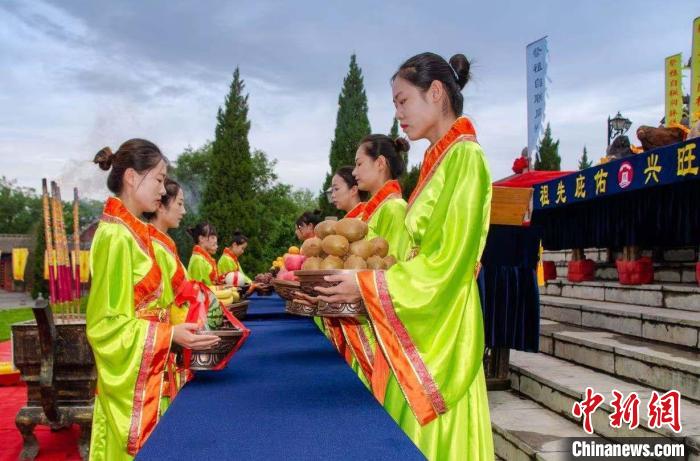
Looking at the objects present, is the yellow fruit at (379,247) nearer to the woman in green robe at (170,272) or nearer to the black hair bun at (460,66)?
the black hair bun at (460,66)

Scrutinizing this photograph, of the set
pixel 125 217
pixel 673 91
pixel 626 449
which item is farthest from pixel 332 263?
pixel 673 91

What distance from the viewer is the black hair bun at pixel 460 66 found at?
177 cm

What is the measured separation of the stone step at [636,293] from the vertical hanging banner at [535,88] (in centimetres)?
344

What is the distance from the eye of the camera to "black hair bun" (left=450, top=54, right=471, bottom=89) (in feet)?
5.82

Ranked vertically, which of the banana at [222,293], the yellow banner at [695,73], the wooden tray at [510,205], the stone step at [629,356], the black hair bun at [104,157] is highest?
the yellow banner at [695,73]

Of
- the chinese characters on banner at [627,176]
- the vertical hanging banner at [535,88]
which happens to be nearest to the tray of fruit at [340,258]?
the chinese characters on banner at [627,176]

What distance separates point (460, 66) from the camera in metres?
1.77

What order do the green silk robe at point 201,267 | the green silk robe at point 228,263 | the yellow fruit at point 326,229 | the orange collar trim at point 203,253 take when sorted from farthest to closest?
the green silk robe at point 228,263
the orange collar trim at point 203,253
the green silk robe at point 201,267
the yellow fruit at point 326,229

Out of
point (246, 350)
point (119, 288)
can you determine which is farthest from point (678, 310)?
point (119, 288)

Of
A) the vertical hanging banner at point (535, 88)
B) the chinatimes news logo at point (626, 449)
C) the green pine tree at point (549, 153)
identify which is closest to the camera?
the chinatimes news logo at point (626, 449)

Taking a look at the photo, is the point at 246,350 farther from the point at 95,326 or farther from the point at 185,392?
the point at 95,326

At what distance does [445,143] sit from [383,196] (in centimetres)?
134

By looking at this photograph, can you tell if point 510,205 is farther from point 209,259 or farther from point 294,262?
point 209,259

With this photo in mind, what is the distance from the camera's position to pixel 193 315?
222 cm
